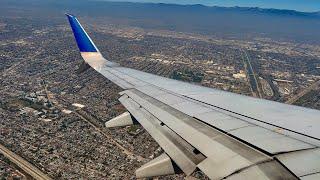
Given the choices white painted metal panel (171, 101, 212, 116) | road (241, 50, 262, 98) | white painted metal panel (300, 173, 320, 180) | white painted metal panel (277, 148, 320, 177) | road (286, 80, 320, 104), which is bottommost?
road (241, 50, 262, 98)

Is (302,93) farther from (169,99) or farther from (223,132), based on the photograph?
(223,132)

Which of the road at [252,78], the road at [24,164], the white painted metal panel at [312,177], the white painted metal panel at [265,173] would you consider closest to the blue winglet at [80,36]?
the white painted metal panel at [265,173]

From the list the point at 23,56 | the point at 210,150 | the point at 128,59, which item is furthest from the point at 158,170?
the point at 23,56

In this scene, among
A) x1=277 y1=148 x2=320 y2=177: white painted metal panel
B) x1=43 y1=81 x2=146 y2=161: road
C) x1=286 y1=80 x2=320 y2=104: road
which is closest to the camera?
x1=277 y1=148 x2=320 y2=177: white painted metal panel

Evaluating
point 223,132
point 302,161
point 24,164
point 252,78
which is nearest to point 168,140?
point 223,132

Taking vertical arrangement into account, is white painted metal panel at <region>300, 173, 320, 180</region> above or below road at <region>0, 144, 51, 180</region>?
above

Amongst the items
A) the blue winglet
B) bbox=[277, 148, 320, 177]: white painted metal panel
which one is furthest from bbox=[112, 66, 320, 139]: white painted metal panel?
the blue winglet

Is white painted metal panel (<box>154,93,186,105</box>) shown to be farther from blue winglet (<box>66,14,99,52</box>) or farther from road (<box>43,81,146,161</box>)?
road (<box>43,81,146,161</box>)

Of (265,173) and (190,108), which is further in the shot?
(190,108)
